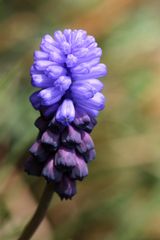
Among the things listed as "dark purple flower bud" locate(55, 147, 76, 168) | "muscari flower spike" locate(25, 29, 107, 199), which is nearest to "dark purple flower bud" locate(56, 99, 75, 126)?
"muscari flower spike" locate(25, 29, 107, 199)

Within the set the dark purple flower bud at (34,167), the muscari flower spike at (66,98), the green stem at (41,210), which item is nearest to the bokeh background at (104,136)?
the green stem at (41,210)

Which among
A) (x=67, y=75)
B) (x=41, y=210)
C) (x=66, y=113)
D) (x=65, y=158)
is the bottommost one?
(x=41, y=210)

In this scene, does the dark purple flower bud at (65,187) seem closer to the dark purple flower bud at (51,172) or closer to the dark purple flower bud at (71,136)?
the dark purple flower bud at (51,172)

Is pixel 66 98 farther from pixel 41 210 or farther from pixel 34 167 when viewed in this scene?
pixel 41 210

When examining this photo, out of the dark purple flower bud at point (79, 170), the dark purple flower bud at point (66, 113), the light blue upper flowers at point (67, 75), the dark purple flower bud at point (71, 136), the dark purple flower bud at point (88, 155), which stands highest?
the light blue upper flowers at point (67, 75)

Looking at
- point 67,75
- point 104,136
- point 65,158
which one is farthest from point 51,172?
point 104,136
